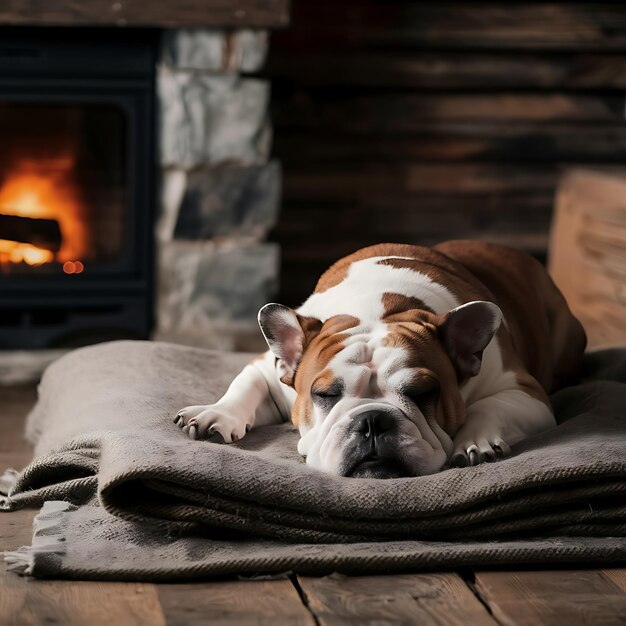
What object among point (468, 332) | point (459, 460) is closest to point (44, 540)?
point (459, 460)

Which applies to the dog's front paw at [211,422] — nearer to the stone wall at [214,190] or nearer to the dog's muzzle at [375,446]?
the dog's muzzle at [375,446]

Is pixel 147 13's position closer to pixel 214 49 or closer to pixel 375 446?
pixel 214 49

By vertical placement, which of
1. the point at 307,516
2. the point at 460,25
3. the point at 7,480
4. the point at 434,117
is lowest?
the point at 7,480

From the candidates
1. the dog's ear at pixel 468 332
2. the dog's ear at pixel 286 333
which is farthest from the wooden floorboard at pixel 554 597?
the dog's ear at pixel 286 333

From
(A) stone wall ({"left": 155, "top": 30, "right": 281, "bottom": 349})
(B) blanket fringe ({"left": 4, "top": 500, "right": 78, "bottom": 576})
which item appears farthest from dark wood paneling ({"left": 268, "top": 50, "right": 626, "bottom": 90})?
(B) blanket fringe ({"left": 4, "top": 500, "right": 78, "bottom": 576})

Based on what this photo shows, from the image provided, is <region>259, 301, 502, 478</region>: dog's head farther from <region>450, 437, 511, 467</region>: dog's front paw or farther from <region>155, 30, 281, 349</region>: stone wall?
<region>155, 30, 281, 349</region>: stone wall

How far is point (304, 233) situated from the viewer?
467cm

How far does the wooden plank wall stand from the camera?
450 centimetres

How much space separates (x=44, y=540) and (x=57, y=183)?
2.04 m

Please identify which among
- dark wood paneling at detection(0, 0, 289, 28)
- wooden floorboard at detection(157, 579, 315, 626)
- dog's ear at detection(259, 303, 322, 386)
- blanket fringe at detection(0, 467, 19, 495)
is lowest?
blanket fringe at detection(0, 467, 19, 495)

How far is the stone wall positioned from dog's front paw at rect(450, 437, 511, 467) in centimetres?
174

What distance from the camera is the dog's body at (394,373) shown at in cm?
213

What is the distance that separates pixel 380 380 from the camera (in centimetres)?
218

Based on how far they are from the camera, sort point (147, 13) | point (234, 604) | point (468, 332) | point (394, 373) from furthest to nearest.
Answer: point (147, 13), point (468, 332), point (394, 373), point (234, 604)
